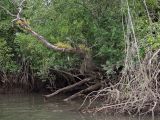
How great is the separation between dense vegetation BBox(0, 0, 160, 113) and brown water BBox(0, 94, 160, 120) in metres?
0.62

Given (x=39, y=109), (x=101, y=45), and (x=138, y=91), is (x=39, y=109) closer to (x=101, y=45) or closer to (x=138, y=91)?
(x=101, y=45)

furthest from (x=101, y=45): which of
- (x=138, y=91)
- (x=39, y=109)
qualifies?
(x=39, y=109)

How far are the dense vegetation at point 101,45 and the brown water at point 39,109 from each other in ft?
2.05

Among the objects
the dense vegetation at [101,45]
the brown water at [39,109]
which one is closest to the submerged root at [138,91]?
the dense vegetation at [101,45]

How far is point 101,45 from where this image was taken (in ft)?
39.1

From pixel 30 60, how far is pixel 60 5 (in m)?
2.76

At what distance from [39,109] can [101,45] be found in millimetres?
2216

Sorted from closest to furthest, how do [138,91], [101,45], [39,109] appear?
[138,91] → [39,109] → [101,45]

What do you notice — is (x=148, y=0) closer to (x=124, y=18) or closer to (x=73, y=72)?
(x=124, y=18)

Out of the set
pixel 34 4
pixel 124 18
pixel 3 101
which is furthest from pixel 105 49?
pixel 3 101

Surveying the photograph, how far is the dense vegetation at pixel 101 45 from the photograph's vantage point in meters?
10.4

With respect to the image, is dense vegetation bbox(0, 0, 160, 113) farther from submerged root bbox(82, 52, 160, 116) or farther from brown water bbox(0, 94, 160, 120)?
brown water bbox(0, 94, 160, 120)

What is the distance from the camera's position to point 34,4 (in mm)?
12945

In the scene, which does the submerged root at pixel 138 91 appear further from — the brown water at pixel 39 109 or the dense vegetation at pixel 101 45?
the brown water at pixel 39 109
